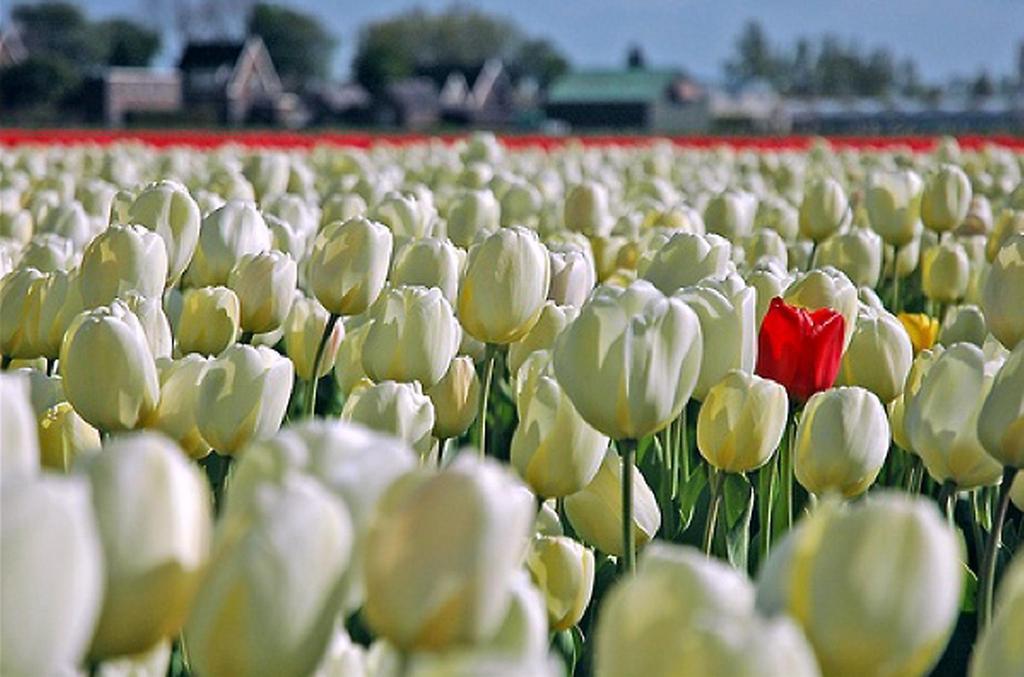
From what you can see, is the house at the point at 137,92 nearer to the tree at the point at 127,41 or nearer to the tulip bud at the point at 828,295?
the tree at the point at 127,41

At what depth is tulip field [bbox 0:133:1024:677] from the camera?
2.08 ft

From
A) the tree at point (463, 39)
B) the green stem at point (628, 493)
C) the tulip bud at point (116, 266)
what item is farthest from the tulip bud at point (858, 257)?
the tree at point (463, 39)

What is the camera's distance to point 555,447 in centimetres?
128

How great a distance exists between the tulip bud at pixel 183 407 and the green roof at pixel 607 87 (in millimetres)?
65594

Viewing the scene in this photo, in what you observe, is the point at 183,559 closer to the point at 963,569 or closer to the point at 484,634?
the point at 484,634

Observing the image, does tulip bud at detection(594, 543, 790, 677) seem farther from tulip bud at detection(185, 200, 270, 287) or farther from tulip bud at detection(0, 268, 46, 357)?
tulip bud at detection(185, 200, 270, 287)

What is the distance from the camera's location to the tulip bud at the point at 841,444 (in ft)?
4.26

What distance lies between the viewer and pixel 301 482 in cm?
64

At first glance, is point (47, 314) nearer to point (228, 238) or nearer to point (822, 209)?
point (228, 238)

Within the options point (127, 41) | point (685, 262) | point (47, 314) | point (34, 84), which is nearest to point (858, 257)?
point (685, 262)

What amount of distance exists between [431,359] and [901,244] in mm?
1815

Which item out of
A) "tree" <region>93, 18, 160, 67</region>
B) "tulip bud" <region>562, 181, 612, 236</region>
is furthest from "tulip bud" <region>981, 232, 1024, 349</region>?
"tree" <region>93, 18, 160, 67</region>

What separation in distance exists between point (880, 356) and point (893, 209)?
59.1 inches

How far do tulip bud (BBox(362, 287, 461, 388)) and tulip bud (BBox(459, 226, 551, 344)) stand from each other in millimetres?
46
